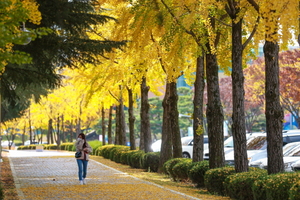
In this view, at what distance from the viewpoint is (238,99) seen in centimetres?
1341

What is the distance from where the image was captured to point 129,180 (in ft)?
57.2

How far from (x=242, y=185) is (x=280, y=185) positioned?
1952 mm

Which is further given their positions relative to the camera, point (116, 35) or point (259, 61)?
point (259, 61)

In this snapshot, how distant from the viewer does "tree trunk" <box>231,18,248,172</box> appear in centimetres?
1329

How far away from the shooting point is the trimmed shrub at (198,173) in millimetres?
15320

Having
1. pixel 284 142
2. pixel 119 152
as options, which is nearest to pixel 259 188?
pixel 284 142

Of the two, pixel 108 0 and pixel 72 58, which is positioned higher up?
pixel 108 0

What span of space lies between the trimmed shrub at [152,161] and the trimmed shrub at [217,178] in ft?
27.1

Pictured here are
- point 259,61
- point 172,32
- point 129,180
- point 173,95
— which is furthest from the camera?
point 259,61

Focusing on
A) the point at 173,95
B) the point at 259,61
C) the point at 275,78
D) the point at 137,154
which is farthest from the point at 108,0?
the point at 259,61

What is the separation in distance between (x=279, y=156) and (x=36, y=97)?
1355cm

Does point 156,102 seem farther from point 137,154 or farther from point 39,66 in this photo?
point 39,66

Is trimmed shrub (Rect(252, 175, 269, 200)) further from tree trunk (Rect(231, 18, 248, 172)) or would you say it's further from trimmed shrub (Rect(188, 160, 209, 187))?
trimmed shrub (Rect(188, 160, 209, 187))

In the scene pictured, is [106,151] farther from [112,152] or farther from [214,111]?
[214,111]
